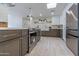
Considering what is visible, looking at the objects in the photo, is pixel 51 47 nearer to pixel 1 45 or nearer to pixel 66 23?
Answer: pixel 66 23

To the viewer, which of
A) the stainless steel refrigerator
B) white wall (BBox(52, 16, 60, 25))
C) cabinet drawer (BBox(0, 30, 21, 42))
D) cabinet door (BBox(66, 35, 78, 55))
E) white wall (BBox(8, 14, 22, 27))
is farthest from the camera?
white wall (BBox(52, 16, 60, 25))

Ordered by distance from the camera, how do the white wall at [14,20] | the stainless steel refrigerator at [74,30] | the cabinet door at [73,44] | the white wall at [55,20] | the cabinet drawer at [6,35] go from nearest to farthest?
the cabinet drawer at [6,35] < the stainless steel refrigerator at [74,30] < the cabinet door at [73,44] < the white wall at [14,20] < the white wall at [55,20]

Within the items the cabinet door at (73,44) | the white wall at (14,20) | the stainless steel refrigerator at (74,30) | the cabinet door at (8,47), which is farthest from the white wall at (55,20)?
the cabinet door at (8,47)

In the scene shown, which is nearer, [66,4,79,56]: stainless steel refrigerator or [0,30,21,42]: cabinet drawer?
[0,30,21,42]: cabinet drawer

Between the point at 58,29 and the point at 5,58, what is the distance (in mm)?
2873

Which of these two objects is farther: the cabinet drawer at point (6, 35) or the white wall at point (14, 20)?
the white wall at point (14, 20)

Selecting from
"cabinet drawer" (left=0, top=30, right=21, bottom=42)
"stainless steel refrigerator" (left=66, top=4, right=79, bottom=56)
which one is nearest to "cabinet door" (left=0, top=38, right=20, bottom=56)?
"cabinet drawer" (left=0, top=30, right=21, bottom=42)

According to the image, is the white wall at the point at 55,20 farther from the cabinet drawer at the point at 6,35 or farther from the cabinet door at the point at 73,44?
the cabinet drawer at the point at 6,35

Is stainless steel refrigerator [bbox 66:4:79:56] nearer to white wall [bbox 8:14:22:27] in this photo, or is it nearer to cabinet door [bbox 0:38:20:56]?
cabinet door [bbox 0:38:20:56]

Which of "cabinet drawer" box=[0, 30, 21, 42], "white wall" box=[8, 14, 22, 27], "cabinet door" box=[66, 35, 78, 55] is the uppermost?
"white wall" box=[8, 14, 22, 27]

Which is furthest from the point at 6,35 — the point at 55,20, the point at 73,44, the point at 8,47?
the point at 55,20

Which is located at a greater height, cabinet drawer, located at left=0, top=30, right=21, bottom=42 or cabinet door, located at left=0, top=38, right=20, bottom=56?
cabinet drawer, located at left=0, top=30, right=21, bottom=42

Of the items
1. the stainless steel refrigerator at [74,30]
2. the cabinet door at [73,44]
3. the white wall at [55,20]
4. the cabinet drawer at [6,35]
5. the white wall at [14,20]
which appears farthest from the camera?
the white wall at [55,20]

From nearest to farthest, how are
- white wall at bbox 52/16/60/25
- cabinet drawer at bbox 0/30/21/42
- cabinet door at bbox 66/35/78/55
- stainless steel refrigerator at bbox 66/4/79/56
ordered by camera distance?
cabinet drawer at bbox 0/30/21/42 < stainless steel refrigerator at bbox 66/4/79/56 < cabinet door at bbox 66/35/78/55 < white wall at bbox 52/16/60/25
